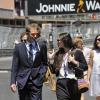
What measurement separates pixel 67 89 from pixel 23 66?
30.4 inches

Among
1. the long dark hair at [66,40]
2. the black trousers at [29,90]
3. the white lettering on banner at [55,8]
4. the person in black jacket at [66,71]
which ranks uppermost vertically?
the white lettering on banner at [55,8]

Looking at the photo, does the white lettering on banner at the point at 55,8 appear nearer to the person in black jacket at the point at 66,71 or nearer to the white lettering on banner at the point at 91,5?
the white lettering on banner at the point at 91,5

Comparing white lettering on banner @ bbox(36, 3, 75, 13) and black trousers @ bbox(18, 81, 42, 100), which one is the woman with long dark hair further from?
white lettering on banner @ bbox(36, 3, 75, 13)

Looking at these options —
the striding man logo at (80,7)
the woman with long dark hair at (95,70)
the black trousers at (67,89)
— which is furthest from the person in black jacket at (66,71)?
the striding man logo at (80,7)

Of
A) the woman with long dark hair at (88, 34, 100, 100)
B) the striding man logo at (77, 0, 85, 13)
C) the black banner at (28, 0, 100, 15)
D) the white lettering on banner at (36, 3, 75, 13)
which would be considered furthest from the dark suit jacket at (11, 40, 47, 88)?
the white lettering on banner at (36, 3, 75, 13)

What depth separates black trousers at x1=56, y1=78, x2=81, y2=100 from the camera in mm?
7895

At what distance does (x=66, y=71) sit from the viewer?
313 inches

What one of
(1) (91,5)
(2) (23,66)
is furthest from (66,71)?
(1) (91,5)

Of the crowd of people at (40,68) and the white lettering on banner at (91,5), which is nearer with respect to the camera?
the crowd of people at (40,68)

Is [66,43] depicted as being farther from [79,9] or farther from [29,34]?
[79,9]

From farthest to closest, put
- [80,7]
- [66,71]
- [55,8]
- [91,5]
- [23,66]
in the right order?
[55,8] < [80,7] < [91,5] < [23,66] < [66,71]

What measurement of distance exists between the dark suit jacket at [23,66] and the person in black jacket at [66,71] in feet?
0.95

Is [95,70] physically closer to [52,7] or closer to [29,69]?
[29,69]

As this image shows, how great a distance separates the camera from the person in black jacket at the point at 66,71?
7.87 meters
